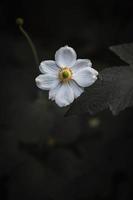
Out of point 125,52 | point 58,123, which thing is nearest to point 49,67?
point 125,52

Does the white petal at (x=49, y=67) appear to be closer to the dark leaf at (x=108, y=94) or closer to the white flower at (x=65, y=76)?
the white flower at (x=65, y=76)

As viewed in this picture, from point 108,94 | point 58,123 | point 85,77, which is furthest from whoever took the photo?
point 58,123

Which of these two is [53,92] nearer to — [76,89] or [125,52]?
[76,89]

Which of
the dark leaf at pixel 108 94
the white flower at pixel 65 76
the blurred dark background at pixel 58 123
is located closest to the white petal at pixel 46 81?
the white flower at pixel 65 76

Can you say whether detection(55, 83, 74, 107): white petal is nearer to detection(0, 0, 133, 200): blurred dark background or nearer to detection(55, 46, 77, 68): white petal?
detection(55, 46, 77, 68): white petal

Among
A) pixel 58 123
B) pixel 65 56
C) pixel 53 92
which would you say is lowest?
pixel 58 123

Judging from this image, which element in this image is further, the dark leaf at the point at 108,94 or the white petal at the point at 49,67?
the white petal at the point at 49,67

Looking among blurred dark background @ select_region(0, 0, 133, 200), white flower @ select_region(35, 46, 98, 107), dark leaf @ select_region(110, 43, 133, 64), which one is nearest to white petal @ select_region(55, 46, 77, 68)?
white flower @ select_region(35, 46, 98, 107)
